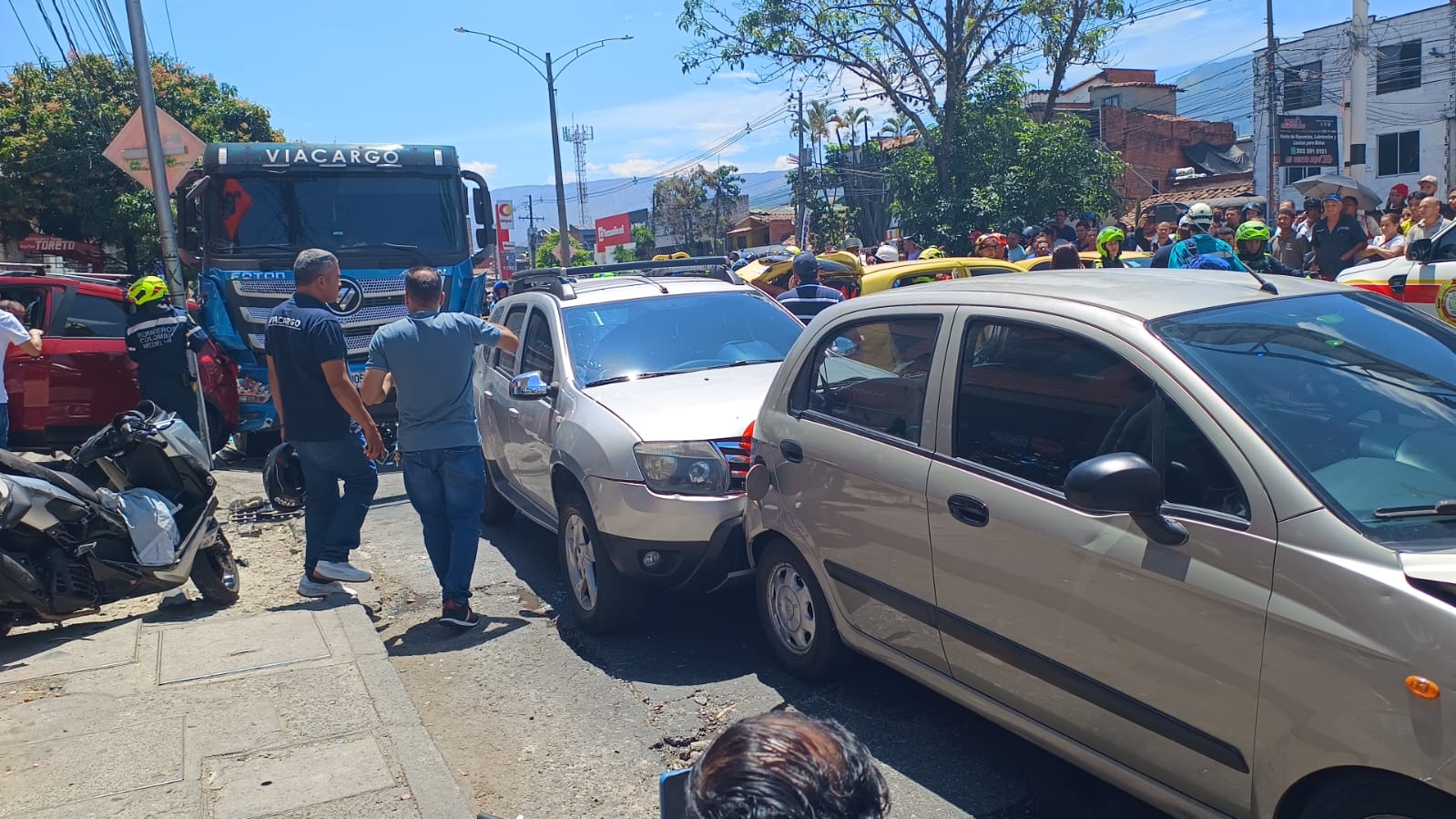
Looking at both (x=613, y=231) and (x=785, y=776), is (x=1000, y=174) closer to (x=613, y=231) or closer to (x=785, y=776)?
(x=785, y=776)

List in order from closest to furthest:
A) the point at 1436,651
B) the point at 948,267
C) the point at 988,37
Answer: the point at 1436,651
the point at 948,267
the point at 988,37

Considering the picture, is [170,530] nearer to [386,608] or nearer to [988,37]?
[386,608]

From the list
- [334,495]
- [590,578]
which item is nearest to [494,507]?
[334,495]

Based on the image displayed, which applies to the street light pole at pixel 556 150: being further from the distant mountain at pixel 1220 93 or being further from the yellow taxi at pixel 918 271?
the distant mountain at pixel 1220 93

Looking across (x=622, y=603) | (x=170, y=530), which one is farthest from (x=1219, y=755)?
(x=170, y=530)

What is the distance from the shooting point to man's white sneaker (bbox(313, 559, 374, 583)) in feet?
19.6

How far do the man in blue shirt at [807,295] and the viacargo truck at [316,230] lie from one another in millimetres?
4460

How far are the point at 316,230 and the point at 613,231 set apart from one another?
5654 centimetres

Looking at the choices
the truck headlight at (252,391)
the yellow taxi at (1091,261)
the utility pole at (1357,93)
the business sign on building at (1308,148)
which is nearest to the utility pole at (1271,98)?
the business sign on building at (1308,148)

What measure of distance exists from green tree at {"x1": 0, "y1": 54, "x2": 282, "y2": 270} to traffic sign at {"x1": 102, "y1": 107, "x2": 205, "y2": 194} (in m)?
16.8

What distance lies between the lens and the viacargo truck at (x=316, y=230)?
10930 mm

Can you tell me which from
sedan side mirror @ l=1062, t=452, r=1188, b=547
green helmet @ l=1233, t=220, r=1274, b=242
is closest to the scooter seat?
sedan side mirror @ l=1062, t=452, r=1188, b=547

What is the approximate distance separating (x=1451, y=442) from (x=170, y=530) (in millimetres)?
5228

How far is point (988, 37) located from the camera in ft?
75.3
